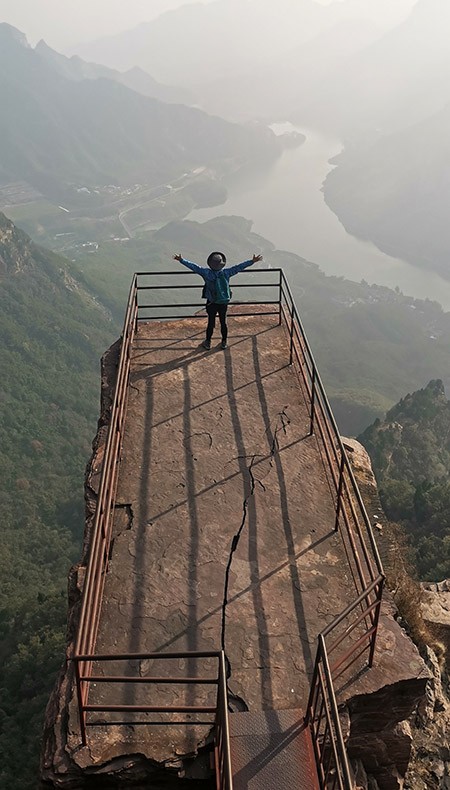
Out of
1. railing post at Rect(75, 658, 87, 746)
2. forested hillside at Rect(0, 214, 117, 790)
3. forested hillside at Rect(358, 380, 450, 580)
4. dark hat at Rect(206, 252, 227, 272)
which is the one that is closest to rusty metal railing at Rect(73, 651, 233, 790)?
railing post at Rect(75, 658, 87, 746)

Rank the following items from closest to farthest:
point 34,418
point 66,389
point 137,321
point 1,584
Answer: point 137,321 < point 1,584 < point 34,418 < point 66,389

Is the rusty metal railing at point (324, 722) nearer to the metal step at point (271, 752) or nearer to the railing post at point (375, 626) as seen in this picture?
the metal step at point (271, 752)

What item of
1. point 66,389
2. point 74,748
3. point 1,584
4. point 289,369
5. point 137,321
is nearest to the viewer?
point 74,748

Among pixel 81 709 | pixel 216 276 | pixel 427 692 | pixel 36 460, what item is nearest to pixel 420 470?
pixel 36 460

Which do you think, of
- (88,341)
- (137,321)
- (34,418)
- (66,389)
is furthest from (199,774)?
(88,341)

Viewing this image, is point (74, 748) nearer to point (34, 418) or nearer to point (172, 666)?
point (172, 666)

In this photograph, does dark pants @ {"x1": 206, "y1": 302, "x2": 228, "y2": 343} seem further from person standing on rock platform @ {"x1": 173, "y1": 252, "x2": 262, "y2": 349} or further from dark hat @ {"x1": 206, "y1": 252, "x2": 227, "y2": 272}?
dark hat @ {"x1": 206, "y1": 252, "x2": 227, "y2": 272}

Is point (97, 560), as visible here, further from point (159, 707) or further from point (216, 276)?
point (216, 276)

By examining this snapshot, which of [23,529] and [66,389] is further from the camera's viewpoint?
[66,389]
